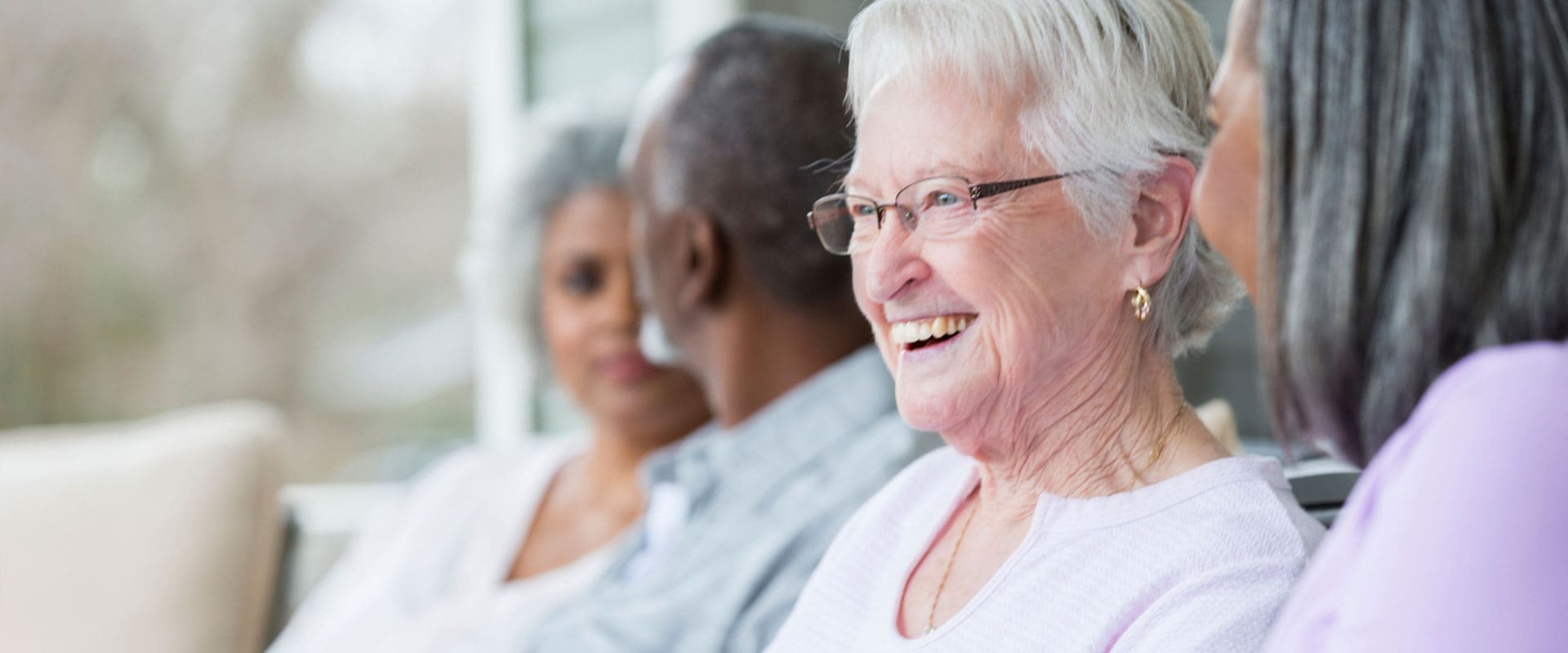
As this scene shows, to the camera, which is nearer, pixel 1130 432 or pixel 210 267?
pixel 1130 432

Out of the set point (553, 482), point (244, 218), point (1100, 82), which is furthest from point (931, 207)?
point (244, 218)

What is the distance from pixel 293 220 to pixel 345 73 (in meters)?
0.67

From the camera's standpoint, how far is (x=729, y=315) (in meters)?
1.81

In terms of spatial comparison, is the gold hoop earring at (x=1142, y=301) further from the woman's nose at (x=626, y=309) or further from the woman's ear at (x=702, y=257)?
the woman's nose at (x=626, y=309)

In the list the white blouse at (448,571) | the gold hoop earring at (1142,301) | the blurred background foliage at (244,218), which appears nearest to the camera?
the gold hoop earring at (1142,301)

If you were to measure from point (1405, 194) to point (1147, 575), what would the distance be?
0.32 metres

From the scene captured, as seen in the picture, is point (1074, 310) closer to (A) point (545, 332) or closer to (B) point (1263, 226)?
(B) point (1263, 226)

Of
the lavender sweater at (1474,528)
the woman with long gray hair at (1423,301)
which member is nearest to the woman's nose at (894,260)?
the woman with long gray hair at (1423,301)

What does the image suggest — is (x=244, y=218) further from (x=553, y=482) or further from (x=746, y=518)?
(x=746, y=518)

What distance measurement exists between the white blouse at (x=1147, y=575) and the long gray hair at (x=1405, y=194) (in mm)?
168

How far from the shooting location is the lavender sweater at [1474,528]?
59 centimetres

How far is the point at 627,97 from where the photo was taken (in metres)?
2.40

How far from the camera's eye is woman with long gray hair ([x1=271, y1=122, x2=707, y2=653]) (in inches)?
87.6

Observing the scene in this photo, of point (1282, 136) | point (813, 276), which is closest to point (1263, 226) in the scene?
point (1282, 136)
